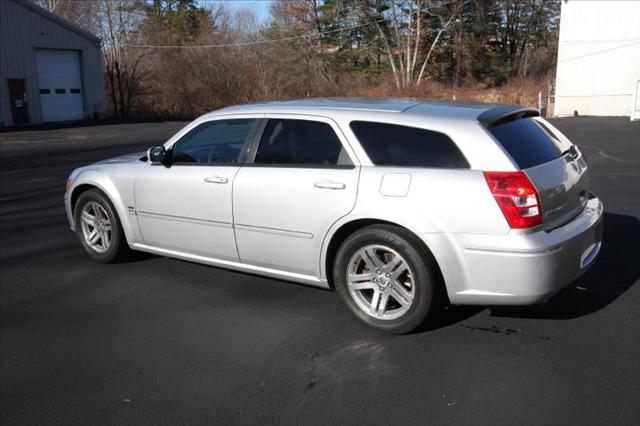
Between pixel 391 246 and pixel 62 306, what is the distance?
281 cm

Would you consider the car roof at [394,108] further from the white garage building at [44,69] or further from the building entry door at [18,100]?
the white garage building at [44,69]

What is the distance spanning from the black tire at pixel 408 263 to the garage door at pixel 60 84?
30.9 meters

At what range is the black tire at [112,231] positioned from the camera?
19.1 ft

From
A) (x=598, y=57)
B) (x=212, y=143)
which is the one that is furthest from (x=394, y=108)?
(x=598, y=57)

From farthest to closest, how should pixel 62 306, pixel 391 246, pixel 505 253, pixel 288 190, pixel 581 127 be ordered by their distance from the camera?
1. pixel 581 127
2. pixel 62 306
3. pixel 288 190
4. pixel 391 246
5. pixel 505 253

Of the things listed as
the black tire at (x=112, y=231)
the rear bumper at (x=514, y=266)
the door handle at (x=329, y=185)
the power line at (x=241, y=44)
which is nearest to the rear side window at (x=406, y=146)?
the door handle at (x=329, y=185)

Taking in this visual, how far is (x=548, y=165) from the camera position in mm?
4094

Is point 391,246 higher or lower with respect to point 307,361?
higher

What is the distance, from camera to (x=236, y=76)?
42.5m

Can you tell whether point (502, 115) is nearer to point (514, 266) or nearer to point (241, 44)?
point (514, 266)

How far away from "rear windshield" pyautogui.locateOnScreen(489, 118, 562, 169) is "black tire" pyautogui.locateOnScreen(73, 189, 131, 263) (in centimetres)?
365

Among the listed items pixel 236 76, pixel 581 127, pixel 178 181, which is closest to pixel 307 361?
pixel 178 181

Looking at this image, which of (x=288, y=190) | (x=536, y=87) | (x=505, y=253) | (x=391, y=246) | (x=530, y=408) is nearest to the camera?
(x=530, y=408)

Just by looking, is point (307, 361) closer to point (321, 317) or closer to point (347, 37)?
point (321, 317)
